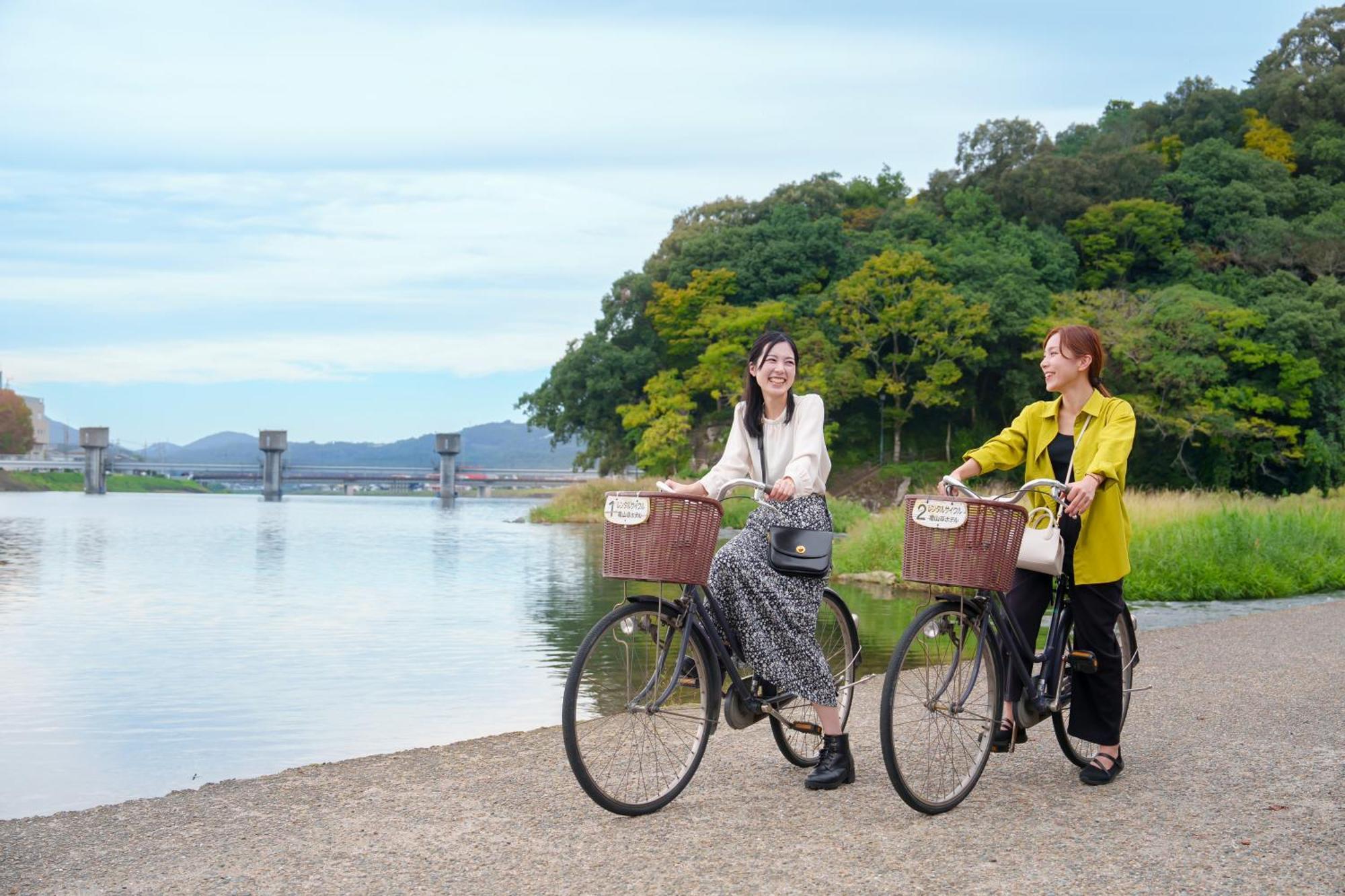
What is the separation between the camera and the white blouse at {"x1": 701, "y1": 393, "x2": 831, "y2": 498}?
14.3ft

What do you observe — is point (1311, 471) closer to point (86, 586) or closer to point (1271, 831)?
point (86, 586)

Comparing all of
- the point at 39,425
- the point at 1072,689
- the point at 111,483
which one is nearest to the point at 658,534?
the point at 1072,689

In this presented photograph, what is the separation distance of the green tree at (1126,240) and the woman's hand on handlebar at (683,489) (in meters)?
46.5

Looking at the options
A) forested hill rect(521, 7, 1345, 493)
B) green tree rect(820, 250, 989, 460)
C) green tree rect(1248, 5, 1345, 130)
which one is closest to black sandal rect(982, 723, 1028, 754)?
forested hill rect(521, 7, 1345, 493)

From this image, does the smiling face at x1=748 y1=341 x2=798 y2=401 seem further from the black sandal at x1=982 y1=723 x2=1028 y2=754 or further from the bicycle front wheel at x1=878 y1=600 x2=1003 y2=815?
the black sandal at x1=982 y1=723 x2=1028 y2=754

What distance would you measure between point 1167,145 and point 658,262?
2369 cm

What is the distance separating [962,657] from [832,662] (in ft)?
2.46

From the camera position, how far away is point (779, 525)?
4.40 m

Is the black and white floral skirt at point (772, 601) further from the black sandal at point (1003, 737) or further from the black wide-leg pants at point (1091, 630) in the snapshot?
the black wide-leg pants at point (1091, 630)

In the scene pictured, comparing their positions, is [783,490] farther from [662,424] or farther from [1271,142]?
[1271,142]

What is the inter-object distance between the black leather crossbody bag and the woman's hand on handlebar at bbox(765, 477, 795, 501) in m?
0.23

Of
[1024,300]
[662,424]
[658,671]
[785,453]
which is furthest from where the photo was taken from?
[662,424]

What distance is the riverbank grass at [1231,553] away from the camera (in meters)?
12.8

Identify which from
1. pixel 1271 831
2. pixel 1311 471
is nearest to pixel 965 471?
pixel 1271 831
